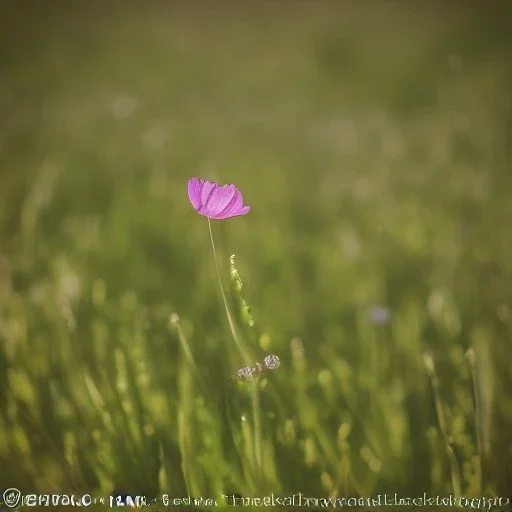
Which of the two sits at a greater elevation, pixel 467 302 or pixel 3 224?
pixel 3 224

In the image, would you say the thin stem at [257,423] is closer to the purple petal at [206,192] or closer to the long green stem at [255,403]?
the long green stem at [255,403]

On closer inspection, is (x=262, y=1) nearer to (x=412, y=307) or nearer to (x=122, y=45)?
(x=122, y=45)

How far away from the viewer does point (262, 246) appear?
44.8 inches

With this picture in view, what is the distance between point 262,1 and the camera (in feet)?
3.89

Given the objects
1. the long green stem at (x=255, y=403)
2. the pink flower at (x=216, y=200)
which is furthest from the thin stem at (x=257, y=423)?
the pink flower at (x=216, y=200)

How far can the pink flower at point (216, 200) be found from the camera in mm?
1133

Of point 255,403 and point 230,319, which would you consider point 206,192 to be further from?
point 255,403

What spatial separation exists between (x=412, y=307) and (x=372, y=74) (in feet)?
1.65

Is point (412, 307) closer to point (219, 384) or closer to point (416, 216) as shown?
point (416, 216)

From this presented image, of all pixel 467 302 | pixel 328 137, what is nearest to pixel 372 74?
pixel 328 137

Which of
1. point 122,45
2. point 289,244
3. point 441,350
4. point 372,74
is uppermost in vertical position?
point 122,45

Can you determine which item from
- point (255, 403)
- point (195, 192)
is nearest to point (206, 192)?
point (195, 192)

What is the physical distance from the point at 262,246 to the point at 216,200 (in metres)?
0.14

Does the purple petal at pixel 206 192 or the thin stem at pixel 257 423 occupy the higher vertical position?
the purple petal at pixel 206 192
